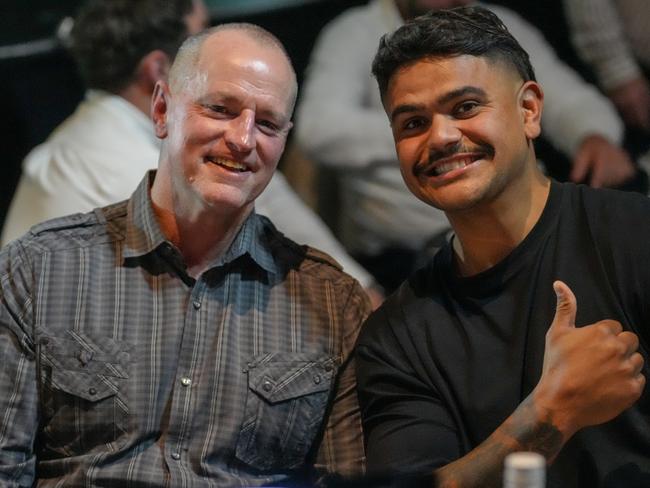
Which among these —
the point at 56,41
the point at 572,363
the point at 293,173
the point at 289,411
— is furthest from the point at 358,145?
the point at 572,363

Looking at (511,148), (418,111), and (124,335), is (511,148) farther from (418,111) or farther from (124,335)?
(124,335)

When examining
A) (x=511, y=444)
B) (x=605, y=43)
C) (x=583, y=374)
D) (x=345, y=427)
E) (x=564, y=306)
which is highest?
(x=605, y=43)

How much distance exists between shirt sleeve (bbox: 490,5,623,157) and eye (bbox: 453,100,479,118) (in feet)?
4.38

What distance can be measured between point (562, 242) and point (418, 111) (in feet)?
1.19

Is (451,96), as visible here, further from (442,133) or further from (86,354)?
(86,354)

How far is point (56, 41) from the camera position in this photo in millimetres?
3910

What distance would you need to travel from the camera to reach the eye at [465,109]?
217cm

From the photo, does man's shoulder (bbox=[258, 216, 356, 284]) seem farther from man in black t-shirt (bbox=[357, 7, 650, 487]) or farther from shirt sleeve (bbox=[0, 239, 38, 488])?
shirt sleeve (bbox=[0, 239, 38, 488])

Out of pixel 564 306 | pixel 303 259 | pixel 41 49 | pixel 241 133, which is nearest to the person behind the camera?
pixel 564 306

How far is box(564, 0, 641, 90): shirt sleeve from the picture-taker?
3.61m

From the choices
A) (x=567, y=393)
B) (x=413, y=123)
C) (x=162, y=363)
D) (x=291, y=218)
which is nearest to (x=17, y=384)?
(x=162, y=363)

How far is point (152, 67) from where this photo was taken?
11.1 feet

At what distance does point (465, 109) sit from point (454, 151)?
9 cm

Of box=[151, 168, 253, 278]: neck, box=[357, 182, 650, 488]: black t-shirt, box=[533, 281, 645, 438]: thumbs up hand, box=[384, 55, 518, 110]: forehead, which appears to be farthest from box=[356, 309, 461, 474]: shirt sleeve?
box=[384, 55, 518, 110]: forehead
